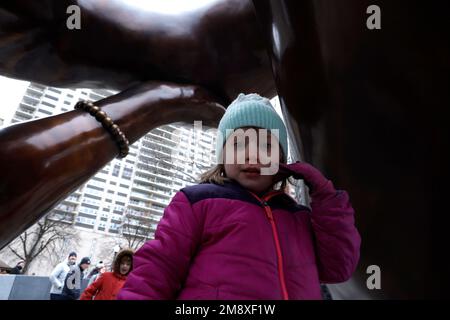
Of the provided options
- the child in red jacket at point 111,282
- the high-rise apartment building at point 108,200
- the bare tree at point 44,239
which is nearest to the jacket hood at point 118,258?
the child in red jacket at point 111,282

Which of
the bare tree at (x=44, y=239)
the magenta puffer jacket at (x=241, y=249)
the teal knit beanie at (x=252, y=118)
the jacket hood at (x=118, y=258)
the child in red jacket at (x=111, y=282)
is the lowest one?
the bare tree at (x=44, y=239)

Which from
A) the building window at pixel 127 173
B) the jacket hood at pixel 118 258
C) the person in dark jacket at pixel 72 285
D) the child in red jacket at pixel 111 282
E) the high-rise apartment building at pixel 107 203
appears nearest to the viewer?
the child in red jacket at pixel 111 282

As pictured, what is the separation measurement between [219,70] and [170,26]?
0.45ft

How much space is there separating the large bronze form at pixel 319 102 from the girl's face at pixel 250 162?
82 millimetres

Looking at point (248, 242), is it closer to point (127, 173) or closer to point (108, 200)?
point (127, 173)

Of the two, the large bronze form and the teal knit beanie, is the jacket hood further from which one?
the teal knit beanie

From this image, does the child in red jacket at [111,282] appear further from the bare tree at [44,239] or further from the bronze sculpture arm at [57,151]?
the bare tree at [44,239]

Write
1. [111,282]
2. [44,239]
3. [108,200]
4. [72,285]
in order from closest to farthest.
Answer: [111,282] → [72,285] → [44,239] → [108,200]

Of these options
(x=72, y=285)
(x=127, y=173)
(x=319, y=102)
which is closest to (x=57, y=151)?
(x=319, y=102)

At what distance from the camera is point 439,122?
40 cm

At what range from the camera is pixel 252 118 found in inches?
21.6

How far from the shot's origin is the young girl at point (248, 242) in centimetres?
40

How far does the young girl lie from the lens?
396 millimetres

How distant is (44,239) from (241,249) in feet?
43.2
